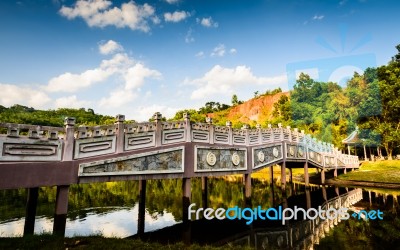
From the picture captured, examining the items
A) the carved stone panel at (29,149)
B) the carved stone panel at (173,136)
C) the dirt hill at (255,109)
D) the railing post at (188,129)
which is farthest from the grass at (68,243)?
the dirt hill at (255,109)

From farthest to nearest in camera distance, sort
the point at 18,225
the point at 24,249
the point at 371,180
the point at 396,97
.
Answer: the point at 396,97
the point at 371,180
the point at 18,225
the point at 24,249

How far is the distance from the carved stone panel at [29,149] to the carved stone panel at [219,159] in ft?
20.7

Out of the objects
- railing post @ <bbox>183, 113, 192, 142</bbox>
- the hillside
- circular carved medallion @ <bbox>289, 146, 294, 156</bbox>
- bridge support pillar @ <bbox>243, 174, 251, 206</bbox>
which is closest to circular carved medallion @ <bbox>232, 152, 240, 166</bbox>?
bridge support pillar @ <bbox>243, 174, 251, 206</bbox>

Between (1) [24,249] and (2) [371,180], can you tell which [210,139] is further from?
(2) [371,180]

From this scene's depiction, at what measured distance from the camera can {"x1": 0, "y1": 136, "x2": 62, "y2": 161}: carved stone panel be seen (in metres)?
7.75

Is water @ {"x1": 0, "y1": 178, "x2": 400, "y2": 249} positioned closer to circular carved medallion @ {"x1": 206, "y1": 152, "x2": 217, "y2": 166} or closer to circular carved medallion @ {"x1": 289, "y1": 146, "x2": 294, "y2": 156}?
circular carved medallion @ {"x1": 206, "y1": 152, "x2": 217, "y2": 166}

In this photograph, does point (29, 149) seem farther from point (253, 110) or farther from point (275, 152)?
point (253, 110)

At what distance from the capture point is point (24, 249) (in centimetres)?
650

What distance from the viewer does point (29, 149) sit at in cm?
822

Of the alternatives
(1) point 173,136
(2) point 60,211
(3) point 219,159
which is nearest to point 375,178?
(3) point 219,159

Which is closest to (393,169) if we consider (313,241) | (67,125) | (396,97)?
(396,97)

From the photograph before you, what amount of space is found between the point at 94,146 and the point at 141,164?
2098mm

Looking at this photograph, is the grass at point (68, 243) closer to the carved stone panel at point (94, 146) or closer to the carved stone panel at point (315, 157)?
the carved stone panel at point (94, 146)

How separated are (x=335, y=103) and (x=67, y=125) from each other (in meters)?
51.3
